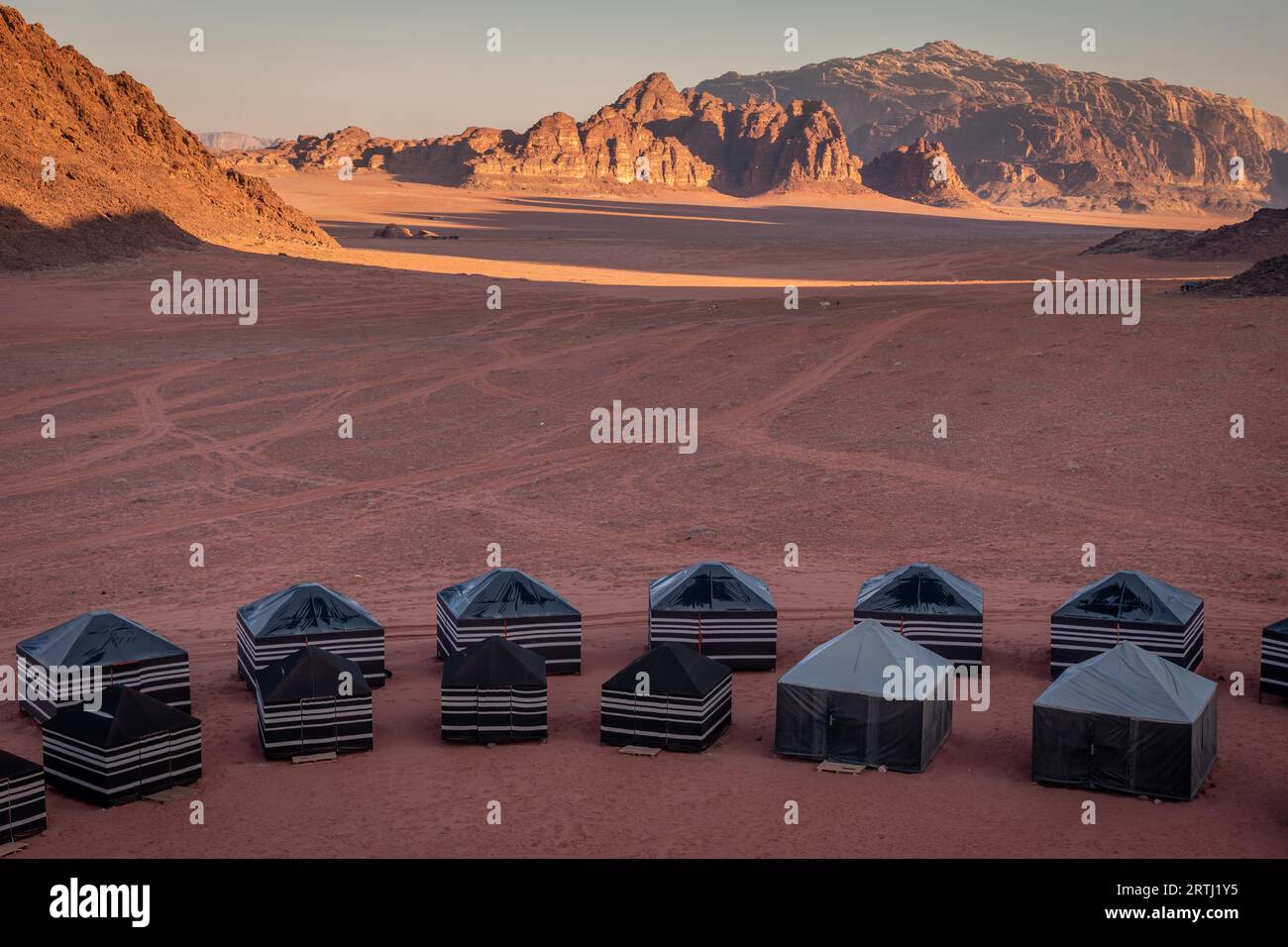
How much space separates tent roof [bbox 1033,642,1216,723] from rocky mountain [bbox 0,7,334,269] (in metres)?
60.0

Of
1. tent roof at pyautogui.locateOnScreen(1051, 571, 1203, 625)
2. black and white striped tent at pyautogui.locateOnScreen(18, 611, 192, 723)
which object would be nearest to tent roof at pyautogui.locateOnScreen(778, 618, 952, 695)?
tent roof at pyautogui.locateOnScreen(1051, 571, 1203, 625)

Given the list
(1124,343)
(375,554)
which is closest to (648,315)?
(1124,343)

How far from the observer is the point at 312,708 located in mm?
16625

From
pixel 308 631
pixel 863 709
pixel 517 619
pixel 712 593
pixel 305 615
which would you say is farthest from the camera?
pixel 712 593

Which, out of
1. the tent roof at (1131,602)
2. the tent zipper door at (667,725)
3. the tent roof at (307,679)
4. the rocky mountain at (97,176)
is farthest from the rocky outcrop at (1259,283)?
the rocky mountain at (97,176)

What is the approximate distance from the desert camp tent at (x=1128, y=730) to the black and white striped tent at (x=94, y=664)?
11.6m

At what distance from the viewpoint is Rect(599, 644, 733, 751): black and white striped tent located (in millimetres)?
16812

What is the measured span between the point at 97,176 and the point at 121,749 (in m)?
64.8

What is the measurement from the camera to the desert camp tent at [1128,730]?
49.9 ft

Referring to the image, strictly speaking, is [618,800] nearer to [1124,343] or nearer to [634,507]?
[634,507]

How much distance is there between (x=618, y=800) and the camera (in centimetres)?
1525

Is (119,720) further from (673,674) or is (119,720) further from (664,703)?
(673,674)

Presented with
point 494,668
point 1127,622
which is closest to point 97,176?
point 494,668

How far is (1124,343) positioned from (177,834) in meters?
34.9
